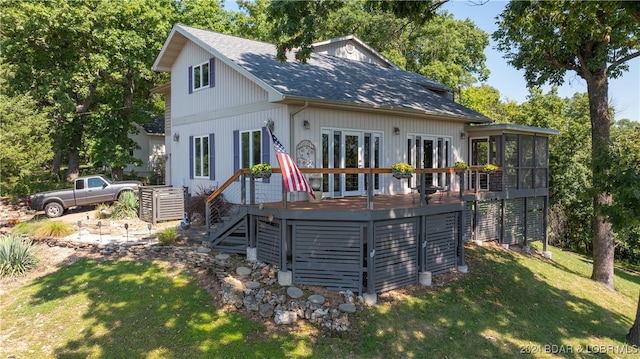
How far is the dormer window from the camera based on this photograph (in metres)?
13.0

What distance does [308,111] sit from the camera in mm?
10430

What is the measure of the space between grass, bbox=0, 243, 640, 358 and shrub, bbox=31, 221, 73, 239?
2895 millimetres

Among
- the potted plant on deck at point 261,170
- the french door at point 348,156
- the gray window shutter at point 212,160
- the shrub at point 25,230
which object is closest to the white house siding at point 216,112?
the gray window shutter at point 212,160

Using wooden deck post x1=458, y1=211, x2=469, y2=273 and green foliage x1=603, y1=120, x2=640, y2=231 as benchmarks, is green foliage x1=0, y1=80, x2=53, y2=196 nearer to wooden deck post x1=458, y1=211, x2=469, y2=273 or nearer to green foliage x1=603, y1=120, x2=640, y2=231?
wooden deck post x1=458, y1=211, x2=469, y2=273

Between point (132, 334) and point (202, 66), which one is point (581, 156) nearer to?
point (202, 66)

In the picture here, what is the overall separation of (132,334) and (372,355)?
12.9ft

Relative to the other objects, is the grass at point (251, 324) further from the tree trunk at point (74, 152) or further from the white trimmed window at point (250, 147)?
the tree trunk at point (74, 152)

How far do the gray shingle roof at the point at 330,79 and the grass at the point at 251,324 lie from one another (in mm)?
5270

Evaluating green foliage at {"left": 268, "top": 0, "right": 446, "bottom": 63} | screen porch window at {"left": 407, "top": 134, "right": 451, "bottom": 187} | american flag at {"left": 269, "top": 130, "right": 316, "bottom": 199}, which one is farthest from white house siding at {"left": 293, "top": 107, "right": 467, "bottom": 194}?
american flag at {"left": 269, "top": 130, "right": 316, "bottom": 199}

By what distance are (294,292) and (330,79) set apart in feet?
24.5

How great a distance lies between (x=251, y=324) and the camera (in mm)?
6652

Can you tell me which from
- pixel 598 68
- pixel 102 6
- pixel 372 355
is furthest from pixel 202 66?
pixel 598 68

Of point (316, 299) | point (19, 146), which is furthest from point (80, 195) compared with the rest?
point (316, 299)

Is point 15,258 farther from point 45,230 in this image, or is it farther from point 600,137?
point 600,137
